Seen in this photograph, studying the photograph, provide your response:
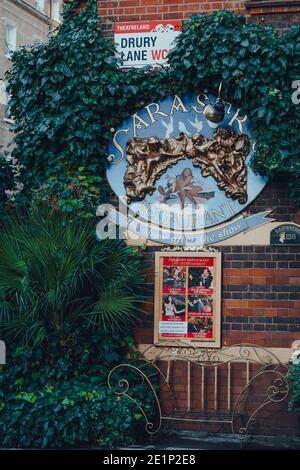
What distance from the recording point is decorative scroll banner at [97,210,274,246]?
11742 millimetres

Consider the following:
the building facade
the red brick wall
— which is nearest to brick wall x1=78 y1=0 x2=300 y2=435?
the red brick wall

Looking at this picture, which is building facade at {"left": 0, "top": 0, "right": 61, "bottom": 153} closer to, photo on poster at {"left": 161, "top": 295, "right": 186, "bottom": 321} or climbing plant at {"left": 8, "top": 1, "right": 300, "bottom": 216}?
climbing plant at {"left": 8, "top": 1, "right": 300, "bottom": 216}

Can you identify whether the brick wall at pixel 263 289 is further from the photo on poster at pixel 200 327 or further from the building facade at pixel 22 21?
the building facade at pixel 22 21

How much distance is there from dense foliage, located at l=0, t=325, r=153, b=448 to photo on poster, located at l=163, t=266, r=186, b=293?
0.79m

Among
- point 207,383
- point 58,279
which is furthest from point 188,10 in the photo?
point 207,383

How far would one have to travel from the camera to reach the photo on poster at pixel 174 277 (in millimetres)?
11867

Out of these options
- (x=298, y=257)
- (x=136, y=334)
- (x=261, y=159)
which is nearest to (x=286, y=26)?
(x=261, y=159)

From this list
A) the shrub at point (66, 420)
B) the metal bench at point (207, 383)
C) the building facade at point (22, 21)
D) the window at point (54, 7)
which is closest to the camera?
the shrub at point (66, 420)

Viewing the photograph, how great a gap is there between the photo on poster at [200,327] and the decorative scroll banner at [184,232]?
93 centimetres

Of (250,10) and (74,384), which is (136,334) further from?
(250,10)

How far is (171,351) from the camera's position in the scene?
1181cm

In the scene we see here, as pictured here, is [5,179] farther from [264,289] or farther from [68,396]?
[264,289]

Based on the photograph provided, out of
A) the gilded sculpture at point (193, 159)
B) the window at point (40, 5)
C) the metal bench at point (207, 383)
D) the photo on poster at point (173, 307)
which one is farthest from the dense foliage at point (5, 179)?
the window at point (40, 5)
